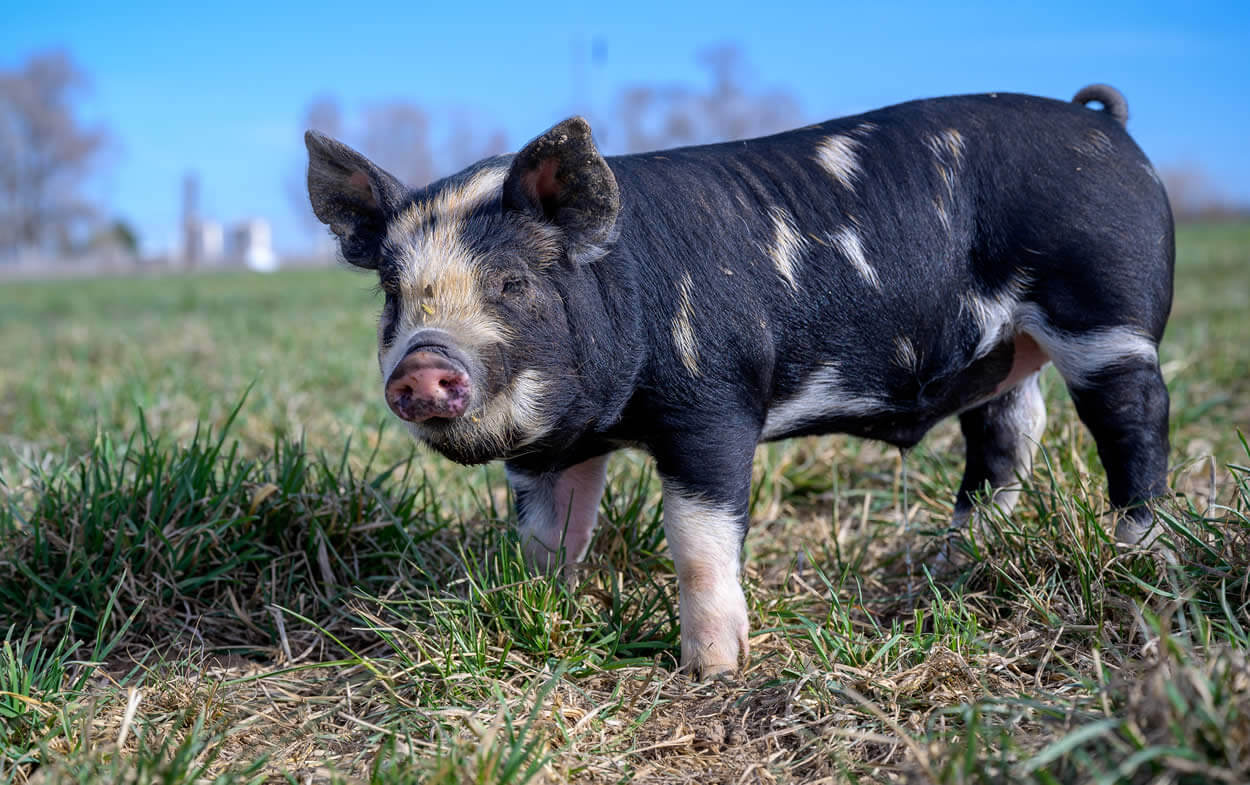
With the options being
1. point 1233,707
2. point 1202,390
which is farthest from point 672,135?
point 1233,707

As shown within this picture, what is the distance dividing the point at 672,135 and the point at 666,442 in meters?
55.9

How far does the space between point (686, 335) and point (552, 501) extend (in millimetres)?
812

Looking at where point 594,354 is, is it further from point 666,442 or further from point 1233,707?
point 1233,707

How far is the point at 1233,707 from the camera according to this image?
1.67m

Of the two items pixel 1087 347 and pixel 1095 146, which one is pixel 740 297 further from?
pixel 1095 146

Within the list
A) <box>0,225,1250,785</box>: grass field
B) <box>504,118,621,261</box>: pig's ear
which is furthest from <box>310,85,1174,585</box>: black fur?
<box>0,225,1250,785</box>: grass field

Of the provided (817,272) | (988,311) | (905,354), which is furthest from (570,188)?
(988,311)

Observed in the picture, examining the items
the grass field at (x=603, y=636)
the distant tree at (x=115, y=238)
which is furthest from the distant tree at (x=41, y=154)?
the grass field at (x=603, y=636)

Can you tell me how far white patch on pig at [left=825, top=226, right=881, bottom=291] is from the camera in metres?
2.92

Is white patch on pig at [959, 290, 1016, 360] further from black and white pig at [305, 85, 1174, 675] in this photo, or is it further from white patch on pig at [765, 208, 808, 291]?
white patch on pig at [765, 208, 808, 291]

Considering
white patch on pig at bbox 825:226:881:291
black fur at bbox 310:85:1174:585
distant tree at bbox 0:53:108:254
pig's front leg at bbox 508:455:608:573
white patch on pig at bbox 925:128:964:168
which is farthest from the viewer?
distant tree at bbox 0:53:108:254

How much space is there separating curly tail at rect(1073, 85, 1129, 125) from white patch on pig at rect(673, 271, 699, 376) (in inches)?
67.0

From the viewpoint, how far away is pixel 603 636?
291 centimetres

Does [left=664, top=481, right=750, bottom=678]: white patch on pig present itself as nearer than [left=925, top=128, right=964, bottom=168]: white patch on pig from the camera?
Yes
